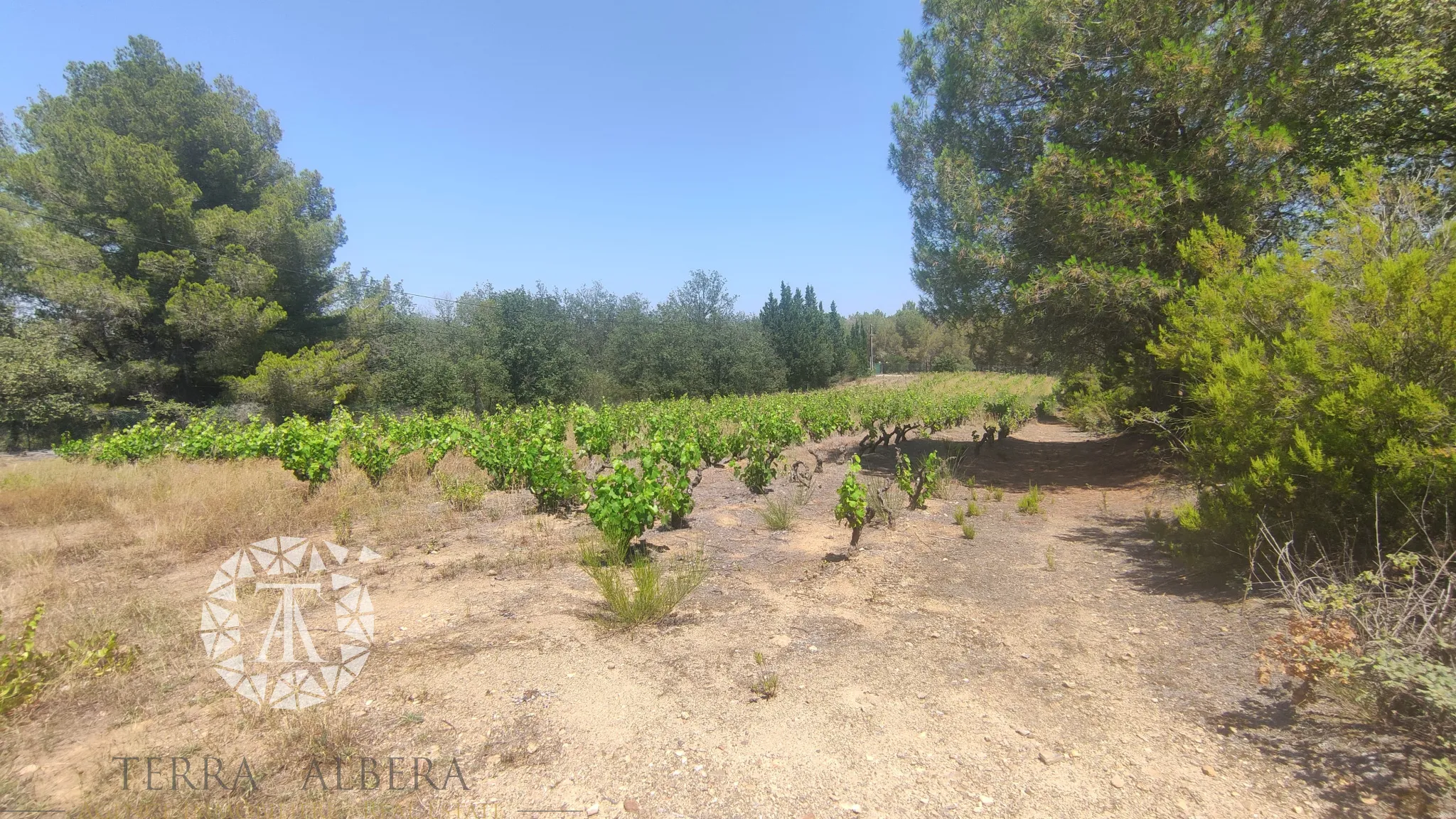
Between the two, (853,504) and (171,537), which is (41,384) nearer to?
(171,537)

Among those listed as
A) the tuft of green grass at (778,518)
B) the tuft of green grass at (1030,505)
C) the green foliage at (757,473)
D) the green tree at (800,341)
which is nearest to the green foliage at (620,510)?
the tuft of green grass at (778,518)

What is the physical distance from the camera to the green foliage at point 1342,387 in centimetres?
351

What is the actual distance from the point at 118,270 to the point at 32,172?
286cm

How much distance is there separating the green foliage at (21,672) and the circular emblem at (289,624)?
0.69 metres

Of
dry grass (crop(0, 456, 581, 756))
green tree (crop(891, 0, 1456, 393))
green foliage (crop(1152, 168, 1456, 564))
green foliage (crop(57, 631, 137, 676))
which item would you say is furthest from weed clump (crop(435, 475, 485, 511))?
green tree (crop(891, 0, 1456, 393))

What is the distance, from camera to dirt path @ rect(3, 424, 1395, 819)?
7.95ft

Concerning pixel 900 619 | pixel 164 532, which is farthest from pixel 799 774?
pixel 164 532

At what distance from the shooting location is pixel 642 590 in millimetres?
4090

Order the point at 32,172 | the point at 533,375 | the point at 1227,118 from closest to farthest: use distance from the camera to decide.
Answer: the point at 1227,118 → the point at 32,172 → the point at 533,375

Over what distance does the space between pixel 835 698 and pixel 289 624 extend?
3.70 metres

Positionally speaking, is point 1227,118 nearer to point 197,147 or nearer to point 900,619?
point 900,619

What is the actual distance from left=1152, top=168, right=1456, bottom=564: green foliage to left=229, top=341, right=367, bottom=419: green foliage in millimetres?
19223

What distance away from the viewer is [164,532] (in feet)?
19.9

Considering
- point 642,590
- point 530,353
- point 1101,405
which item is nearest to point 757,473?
point 642,590
